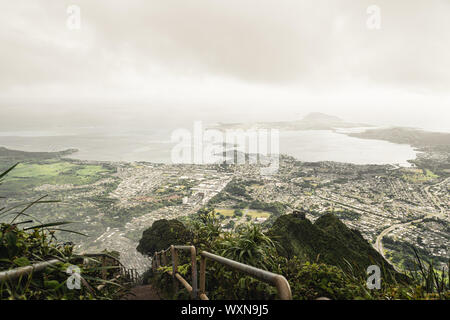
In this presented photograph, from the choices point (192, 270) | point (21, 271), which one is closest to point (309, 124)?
point (192, 270)

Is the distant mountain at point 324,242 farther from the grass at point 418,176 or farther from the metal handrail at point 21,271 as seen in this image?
the grass at point 418,176

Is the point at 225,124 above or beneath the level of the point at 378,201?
above

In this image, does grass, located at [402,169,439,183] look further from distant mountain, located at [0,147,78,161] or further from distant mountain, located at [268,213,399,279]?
distant mountain, located at [0,147,78,161]

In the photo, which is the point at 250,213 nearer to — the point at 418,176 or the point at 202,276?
the point at 202,276

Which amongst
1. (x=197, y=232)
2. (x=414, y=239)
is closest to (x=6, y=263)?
(x=197, y=232)

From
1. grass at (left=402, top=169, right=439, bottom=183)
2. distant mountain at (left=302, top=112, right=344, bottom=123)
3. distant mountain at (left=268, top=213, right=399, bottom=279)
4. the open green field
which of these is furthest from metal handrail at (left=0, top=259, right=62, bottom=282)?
distant mountain at (left=302, top=112, right=344, bottom=123)
